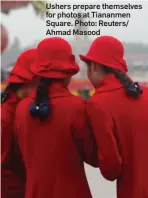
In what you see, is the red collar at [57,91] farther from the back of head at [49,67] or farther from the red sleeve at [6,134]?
the red sleeve at [6,134]

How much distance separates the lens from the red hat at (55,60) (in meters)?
1.55

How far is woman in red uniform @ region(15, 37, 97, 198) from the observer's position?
1540 mm

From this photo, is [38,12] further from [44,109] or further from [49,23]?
[44,109]

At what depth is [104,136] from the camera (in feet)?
4.85

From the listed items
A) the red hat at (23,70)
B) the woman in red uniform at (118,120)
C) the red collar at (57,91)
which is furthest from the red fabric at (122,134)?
the red hat at (23,70)

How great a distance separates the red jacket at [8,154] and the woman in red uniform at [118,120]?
0.36 meters

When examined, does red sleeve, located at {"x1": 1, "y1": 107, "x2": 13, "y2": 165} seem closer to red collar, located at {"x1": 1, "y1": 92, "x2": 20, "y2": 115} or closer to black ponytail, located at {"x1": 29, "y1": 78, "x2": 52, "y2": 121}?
red collar, located at {"x1": 1, "y1": 92, "x2": 20, "y2": 115}

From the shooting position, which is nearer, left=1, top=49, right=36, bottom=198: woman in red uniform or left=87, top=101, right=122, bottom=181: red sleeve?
left=87, top=101, right=122, bottom=181: red sleeve

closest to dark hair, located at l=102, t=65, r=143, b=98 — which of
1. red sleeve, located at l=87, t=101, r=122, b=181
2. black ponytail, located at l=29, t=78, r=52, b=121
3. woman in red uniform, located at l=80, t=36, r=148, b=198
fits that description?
woman in red uniform, located at l=80, t=36, r=148, b=198

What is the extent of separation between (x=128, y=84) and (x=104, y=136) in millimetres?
223

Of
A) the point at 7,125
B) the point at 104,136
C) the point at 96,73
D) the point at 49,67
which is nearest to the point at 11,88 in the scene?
the point at 7,125

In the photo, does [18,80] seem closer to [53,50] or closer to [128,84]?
[53,50]

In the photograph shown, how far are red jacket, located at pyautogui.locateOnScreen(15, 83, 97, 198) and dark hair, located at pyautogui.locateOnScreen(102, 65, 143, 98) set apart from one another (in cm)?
16

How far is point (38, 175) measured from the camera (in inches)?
62.2
